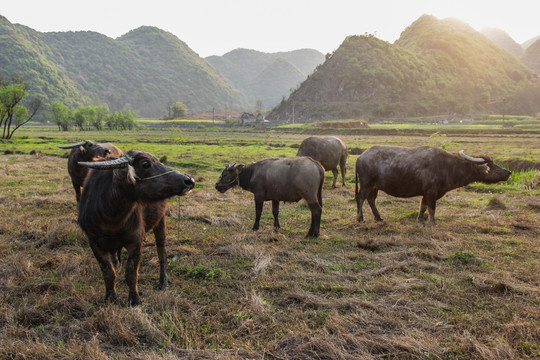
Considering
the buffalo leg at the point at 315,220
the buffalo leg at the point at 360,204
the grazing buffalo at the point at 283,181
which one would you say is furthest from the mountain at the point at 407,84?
the buffalo leg at the point at 315,220

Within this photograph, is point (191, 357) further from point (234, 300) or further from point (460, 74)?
point (460, 74)

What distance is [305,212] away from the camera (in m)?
9.52

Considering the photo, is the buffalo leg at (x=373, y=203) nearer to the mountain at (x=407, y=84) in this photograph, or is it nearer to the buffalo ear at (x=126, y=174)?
the buffalo ear at (x=126, y=174)

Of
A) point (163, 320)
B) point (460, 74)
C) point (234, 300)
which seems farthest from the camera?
point (460, 74)

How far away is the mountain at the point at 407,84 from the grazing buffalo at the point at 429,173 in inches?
4300

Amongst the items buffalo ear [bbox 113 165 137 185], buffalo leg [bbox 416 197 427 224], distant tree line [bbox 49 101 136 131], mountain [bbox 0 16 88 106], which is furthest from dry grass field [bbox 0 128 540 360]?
mountain [bbox 0 16 88 106]

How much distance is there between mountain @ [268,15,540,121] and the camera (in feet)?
385

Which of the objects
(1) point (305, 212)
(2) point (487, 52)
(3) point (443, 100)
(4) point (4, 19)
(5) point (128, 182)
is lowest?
(1) point (305, 212)

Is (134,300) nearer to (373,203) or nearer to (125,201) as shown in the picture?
(125,201)

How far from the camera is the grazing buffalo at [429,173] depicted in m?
7.89

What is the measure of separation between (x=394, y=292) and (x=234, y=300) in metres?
2.26

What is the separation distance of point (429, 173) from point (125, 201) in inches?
275

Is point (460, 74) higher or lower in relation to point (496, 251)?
higher

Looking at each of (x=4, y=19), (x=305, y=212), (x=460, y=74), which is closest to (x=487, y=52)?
(x=460, y=74)
